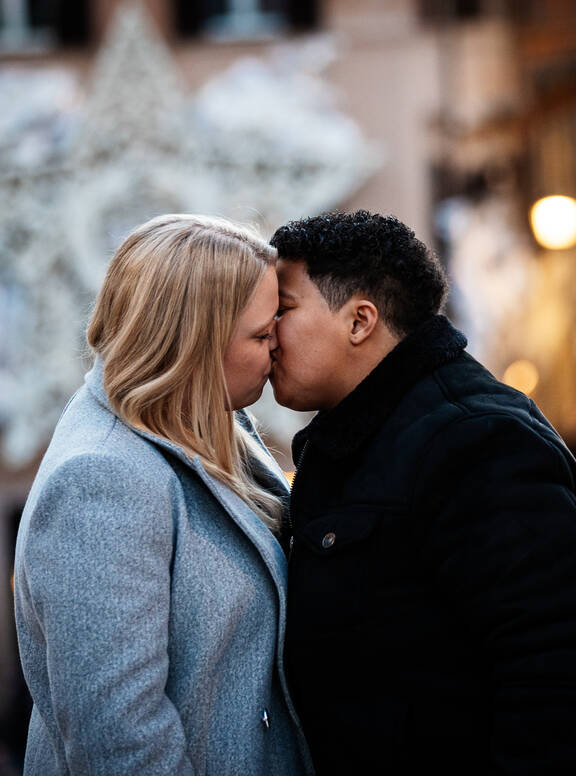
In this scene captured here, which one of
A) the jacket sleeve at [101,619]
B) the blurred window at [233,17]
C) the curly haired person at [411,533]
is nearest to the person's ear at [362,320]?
the curly haired person at [411,533]

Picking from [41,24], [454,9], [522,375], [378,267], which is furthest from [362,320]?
[41,24]

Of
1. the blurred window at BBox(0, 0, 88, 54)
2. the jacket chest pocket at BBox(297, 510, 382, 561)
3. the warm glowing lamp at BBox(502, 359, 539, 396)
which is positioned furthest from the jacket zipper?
the blurred window at BBox(0, 0, 88, 54)

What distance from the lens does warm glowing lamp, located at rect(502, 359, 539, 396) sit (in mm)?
8062

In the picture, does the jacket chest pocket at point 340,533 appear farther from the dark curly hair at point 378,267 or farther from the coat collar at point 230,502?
the dark curly hair at point 378,267

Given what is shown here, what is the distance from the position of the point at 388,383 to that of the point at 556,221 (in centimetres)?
480

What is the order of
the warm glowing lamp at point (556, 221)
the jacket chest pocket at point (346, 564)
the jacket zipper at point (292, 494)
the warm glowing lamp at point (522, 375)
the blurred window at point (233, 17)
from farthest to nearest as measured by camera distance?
the blurred window at point (233, 17), the warm glowing lamp at point (522, 375), the warm glowing lamp at point (556, 221), the jacket zipper at point (292, 494), the jacket chest pocket at point (346, 564)

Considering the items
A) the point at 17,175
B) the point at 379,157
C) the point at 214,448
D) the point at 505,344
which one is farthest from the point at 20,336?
the point at 214,448

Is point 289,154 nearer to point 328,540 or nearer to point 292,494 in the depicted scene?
point 292,494

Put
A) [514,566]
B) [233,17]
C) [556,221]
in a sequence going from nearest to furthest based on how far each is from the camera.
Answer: [514,566] → [556,221] → [233,17]

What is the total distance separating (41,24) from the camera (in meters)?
8.93

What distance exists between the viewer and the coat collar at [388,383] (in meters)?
2.16

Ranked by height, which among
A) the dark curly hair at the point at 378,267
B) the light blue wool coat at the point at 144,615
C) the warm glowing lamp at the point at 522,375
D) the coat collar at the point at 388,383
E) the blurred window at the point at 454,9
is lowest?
the warm glowing lamp at the point at 522,375

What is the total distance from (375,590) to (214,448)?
0.50 metres

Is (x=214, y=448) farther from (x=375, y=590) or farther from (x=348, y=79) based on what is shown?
(x=348, y=79)
